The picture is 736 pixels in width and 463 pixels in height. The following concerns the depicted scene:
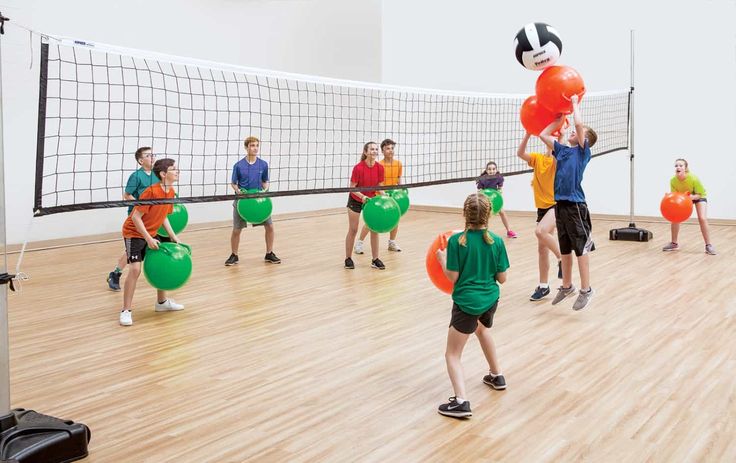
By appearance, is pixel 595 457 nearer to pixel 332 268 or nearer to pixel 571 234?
pixel 571 234

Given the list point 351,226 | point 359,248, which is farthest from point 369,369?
point 359,248

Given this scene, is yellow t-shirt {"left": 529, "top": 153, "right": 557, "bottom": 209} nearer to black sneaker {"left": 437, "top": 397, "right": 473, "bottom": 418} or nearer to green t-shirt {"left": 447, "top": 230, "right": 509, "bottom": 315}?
green t-shirt {"left": 447, "top": 230, "right": 509, "bottom": 315}

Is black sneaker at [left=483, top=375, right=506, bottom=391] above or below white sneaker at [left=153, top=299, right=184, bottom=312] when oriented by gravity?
below

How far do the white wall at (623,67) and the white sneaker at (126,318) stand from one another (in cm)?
1002

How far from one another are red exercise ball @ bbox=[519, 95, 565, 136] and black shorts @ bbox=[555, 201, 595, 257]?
649 millimetres

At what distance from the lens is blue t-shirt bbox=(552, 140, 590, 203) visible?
6.07 meters

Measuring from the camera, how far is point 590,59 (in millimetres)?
14008

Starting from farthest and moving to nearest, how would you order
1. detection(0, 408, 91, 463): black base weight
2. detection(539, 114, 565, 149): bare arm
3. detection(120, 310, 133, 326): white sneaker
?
detection(120, 310, 133, 326): white sneaker
detection(539, 114, 565, 149): bare arm
detection(0, 408, 91, 463): black base weight

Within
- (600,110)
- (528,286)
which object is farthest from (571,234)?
(600,110)

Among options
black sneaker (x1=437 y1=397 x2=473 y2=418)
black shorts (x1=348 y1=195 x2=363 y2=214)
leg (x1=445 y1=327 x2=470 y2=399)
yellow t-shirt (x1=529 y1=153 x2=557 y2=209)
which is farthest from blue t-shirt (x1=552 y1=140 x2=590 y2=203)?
black shorts (x1=348 y1=195 x2=363 y2=214)

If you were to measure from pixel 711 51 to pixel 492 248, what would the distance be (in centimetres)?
1046

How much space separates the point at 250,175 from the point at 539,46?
13.2 ft

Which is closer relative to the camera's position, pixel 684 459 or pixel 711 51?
pixel 684 459

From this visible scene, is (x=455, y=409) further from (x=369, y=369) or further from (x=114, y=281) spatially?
(x=114, y=281)
